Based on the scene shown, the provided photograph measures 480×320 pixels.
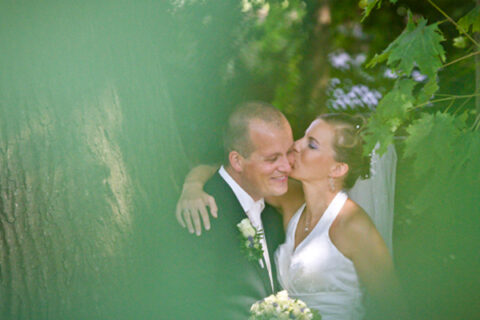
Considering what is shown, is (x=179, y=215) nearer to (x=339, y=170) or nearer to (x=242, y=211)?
(x=242, y=211)

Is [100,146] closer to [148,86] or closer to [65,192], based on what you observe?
[65,192]

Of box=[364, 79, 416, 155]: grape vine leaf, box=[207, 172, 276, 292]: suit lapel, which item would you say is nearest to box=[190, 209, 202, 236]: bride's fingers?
box=[207, 172, 276, 292]: suit lapel

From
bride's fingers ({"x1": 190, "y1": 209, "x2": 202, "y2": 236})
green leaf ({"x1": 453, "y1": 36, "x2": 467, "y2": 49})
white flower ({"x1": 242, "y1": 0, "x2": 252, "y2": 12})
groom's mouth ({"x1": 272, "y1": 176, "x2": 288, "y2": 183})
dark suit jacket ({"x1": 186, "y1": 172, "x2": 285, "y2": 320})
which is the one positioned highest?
white flower ({"x1": 242, "y1": 0, "x2": 252, "y2": 12})

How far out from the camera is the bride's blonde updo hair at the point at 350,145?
253 cm

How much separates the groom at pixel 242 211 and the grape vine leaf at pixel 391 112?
54cm

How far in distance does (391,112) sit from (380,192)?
26.4 inches

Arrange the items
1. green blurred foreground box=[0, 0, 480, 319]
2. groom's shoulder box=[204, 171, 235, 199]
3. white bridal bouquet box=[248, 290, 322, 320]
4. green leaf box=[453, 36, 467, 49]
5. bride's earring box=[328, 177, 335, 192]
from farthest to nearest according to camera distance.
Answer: green leaf box=[453, 36, 467, 49], bride's earring box=[328, 177, 335, 192], groom's shoulder box=[204, 171, 235, 199], white bridal bouquet box=[248, 290, 322, 320], green blurred foreground box=[0, 0, 480, 319]

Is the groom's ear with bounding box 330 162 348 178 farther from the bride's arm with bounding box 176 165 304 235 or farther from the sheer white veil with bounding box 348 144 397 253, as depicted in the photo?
the bride's arm with bounding box 176 165 304 235

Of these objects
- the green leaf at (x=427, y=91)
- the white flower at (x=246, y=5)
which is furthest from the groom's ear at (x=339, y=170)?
the white flower at (x=246, y=5)

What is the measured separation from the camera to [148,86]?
81.4 inches

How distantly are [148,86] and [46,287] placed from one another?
2.72 ft

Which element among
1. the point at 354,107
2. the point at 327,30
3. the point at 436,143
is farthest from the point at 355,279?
the point at 327,30

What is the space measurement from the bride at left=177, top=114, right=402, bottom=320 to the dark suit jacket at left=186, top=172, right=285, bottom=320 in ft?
0.69

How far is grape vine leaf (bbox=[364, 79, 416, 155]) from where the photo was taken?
1.96m
